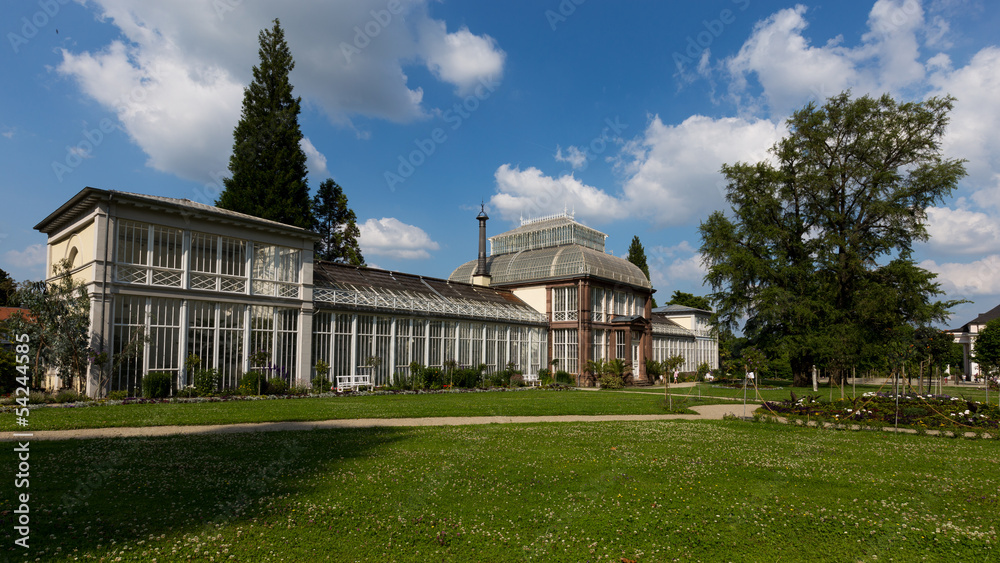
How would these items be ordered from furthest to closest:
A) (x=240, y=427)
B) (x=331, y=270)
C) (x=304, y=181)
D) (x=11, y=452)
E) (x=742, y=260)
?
(x=304, y=181), (x=742, y=260), (x=331, y=270), (x=240, y=427), (x=11, y=452)

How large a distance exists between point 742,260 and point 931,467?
28574mm

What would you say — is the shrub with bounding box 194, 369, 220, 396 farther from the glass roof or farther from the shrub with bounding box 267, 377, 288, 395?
the glass roof

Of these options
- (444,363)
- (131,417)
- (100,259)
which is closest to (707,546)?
(131,417)

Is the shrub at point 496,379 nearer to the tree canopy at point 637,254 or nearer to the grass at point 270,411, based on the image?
the grass at point 270,411

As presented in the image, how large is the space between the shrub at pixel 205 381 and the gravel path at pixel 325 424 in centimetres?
806

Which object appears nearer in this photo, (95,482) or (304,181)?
(95,482)

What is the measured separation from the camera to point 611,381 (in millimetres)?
34000

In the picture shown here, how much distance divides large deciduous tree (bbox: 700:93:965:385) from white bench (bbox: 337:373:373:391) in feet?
80.1

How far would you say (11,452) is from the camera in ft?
29.6

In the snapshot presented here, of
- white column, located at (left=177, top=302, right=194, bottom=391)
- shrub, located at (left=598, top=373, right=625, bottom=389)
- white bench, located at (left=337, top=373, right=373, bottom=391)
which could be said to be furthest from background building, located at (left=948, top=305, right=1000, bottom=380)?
white column, located at (left=177, top=302, right=194, bottom=391)

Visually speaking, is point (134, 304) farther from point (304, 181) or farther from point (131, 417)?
point (304, 181)

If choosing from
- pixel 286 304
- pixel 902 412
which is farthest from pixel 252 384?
pixel 902 412

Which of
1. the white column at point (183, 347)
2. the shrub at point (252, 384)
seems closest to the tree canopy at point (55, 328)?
the white column at point (183, 347)

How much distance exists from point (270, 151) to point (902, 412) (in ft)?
121
